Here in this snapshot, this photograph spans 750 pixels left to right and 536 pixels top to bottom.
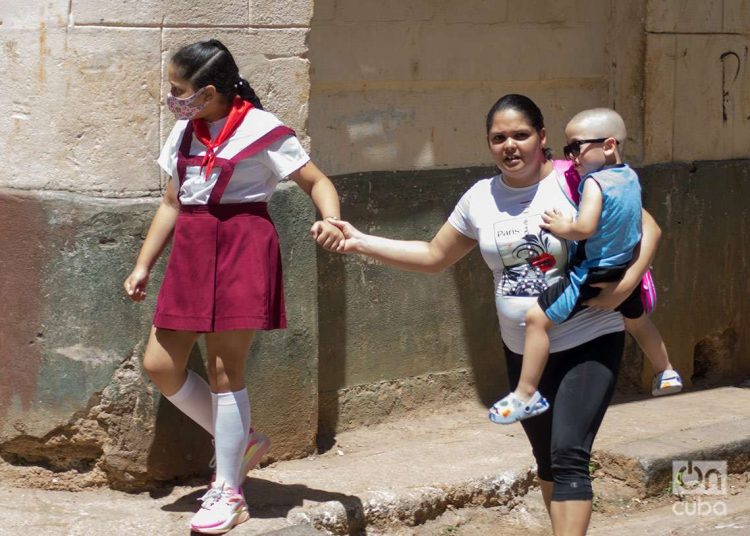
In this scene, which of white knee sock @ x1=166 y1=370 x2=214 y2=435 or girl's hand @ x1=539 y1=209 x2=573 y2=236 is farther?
white knee sock @ x1=166 y1=370 x2=214 y2=435

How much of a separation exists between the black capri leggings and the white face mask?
4.91 ft

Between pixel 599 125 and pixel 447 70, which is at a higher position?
pixel 447 70

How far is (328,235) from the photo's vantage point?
441 centimetres

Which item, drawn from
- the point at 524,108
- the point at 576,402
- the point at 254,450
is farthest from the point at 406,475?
the point at 524,108

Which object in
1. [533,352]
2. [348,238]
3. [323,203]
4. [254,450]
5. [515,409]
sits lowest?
[254,450]

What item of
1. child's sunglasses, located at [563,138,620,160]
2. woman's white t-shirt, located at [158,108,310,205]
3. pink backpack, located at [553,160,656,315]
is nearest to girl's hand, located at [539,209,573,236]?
pink backpack, located at [553,160,656,315]

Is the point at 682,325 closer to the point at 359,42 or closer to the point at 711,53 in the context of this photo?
the point at 711,53

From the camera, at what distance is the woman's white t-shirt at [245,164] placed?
15.1 feet

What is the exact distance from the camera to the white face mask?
451cm

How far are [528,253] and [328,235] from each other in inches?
26.9

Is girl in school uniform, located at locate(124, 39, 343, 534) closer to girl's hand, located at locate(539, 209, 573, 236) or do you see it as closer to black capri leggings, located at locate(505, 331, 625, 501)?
girl's hand, located at locate(539, 209, 573, 236)

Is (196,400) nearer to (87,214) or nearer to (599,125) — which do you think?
(87,214)

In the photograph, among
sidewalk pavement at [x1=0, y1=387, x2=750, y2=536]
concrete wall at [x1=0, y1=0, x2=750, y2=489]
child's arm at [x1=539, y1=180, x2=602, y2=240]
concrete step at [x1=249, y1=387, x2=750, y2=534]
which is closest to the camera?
child's arm at [x1=539, y1=180, x2=602, y2=240]

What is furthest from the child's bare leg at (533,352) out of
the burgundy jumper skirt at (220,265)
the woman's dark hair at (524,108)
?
the burgundy jumper skirt at (220,265)
